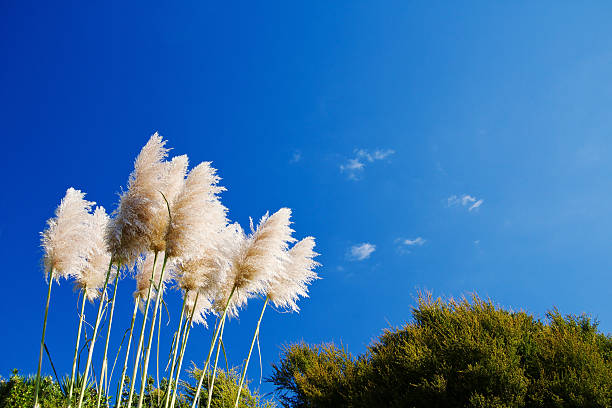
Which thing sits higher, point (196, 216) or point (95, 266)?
point (95, 266)

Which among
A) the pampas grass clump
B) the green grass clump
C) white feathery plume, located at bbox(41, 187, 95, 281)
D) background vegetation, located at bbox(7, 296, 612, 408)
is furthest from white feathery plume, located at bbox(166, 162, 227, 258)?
the green grass clump

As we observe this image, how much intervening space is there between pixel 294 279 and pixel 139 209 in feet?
6.54

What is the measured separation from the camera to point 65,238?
12.9 feet

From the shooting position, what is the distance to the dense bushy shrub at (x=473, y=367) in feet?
19.4

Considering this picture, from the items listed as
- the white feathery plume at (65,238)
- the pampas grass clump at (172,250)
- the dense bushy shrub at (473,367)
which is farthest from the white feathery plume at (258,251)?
the dense bushy shrub at (473,367)

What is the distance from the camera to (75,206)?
4031mm

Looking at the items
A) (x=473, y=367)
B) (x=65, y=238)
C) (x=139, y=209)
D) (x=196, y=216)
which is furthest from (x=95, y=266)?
(x=473, y=367)

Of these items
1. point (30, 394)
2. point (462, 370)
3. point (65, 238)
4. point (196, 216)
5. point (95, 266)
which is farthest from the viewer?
point (30, 394)

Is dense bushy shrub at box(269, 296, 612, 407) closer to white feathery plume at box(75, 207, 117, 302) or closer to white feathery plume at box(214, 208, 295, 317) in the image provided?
white feathery plume at box(214, 208, 295, 317)

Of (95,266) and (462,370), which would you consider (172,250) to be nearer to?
(95,266)

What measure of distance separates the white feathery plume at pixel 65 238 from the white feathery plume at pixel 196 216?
114cm

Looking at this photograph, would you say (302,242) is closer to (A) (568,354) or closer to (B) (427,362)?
(B) (427,362)

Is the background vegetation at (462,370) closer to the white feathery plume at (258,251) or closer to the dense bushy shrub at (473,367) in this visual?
the dense bushy shrub at (473,367)

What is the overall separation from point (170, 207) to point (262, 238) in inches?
36.8
